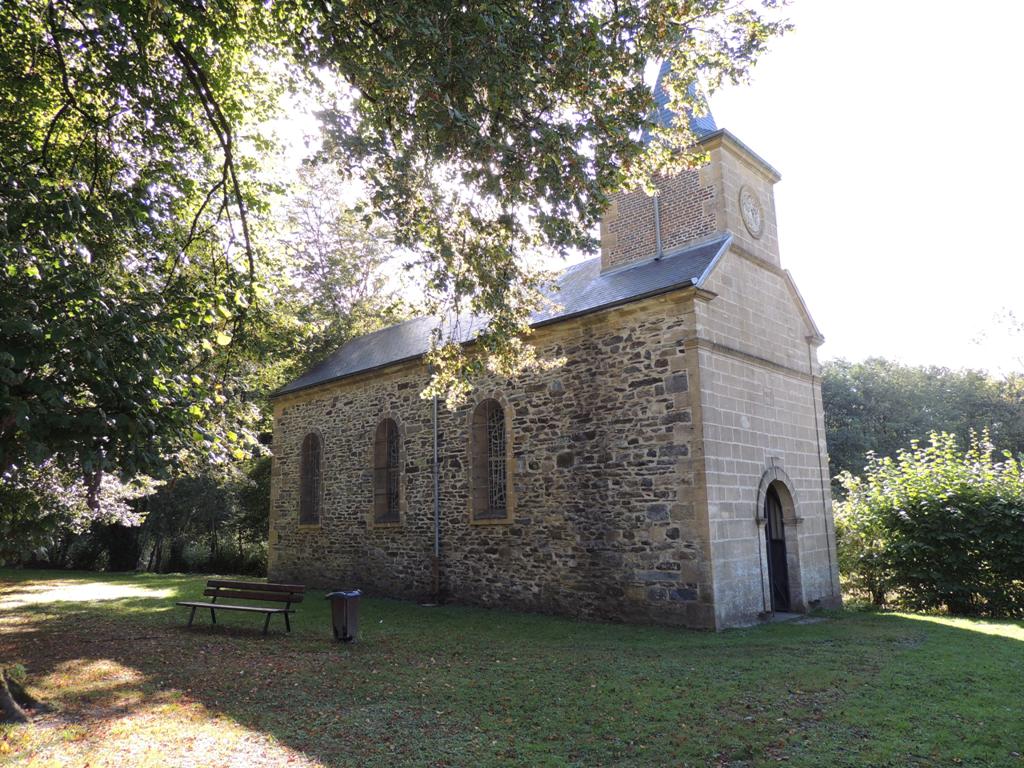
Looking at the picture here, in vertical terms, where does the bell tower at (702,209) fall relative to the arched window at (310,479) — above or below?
above

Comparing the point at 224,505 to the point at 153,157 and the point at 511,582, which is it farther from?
the point at 153,157

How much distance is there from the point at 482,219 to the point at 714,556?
241 inches

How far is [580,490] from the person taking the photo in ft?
38.9

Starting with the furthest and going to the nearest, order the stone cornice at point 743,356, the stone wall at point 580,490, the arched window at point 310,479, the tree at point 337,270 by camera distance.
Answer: the tree at point 337,270
the arched window at point 310,479
the stone cornice at point 743,356
the stone wall at point 580,490

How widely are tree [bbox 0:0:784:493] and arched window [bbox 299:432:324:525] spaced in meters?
9.20

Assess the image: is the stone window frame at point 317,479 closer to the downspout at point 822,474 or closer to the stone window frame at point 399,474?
the stone window frame at point 399,474

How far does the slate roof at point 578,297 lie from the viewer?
1168 centimetres

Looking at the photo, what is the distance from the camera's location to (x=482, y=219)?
8.27 m

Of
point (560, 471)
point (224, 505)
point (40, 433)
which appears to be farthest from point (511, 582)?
point (224, 505)

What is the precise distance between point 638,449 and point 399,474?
21.4ft

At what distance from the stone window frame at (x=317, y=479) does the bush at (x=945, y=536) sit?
41.9 ft

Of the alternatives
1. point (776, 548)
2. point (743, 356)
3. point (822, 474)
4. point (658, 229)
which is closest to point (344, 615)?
point (743, 356)

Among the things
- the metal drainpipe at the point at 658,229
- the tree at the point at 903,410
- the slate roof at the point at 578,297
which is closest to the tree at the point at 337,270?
the slate roof at the point at 578,297

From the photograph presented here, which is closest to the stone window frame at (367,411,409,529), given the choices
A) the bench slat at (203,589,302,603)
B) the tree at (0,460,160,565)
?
the bench slat at (203,589,302,603)
